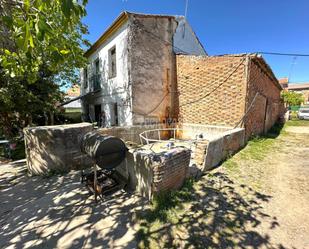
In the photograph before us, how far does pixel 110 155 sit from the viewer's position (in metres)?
4.20

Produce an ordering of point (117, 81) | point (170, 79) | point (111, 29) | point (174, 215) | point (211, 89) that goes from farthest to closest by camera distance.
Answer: point (170, 79)
point (117, 81)
point (111, 29)
point (211, 89)
point (174, 215)

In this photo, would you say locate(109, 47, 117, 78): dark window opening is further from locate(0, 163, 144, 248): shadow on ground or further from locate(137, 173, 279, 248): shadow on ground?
locate(137, 173, 279, 248): shadow on ground

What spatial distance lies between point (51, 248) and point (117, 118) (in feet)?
27.2

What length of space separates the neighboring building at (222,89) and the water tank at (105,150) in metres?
5.94

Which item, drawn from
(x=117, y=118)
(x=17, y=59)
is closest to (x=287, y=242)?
(x=17, y=59)

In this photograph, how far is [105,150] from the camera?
13.4ft

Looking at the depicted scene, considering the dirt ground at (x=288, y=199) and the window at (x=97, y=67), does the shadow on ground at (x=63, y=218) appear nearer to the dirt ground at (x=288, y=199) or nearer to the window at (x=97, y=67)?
the dirt ground at (x=288, y=199)

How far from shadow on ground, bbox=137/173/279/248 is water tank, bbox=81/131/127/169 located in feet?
4.29

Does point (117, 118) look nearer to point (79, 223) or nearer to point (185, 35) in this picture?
point (185, 35)

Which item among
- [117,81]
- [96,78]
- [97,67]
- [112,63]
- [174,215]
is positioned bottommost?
→ [174,215]

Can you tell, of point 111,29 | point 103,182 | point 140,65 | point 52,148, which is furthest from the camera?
point 111,29

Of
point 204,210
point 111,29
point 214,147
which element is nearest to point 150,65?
point 111,29

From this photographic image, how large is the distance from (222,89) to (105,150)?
6.62 m

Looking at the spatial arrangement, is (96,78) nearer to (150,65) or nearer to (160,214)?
(150,65)
